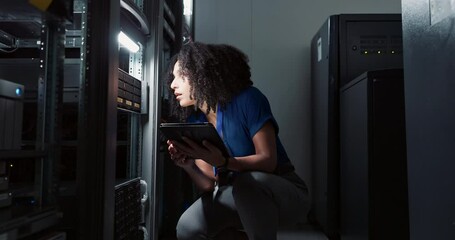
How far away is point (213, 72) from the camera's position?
1350 mm

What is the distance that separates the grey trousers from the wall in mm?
1345

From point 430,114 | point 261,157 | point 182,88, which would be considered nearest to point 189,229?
point 261,157

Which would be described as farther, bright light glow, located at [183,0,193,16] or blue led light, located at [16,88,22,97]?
bright light glow, located at [183,0,193,16]

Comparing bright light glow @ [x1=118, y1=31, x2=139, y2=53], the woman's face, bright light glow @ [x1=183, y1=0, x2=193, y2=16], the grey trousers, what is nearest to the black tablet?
the grey trousers

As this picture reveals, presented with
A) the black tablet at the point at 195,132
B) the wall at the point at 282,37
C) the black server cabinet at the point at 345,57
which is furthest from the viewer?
the wall at the point at 282,37

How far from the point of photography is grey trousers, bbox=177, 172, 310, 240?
1160 millimetres

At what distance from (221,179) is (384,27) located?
1278mm

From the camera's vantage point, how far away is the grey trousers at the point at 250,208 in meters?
1.16

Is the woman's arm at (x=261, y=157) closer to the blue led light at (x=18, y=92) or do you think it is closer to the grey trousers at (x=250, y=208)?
the grey trousers at (x=250, y=208)

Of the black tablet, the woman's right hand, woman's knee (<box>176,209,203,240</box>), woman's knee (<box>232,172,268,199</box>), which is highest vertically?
the black tablet

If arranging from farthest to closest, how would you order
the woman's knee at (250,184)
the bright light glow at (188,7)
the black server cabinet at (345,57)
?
the bright light glow at (188,7)
the black server cabinet at (345,57)
the woman's knee at (250,184)

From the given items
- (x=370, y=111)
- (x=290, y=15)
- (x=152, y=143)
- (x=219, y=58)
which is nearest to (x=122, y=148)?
(x=152, y=143)

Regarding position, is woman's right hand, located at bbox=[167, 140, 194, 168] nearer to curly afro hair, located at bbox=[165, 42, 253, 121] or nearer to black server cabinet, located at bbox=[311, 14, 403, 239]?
curly afro hair, located at bbox=[165, 42, 253, 121]

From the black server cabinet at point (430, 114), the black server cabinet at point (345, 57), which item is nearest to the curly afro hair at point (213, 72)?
the black server cabinet at point (430, 114)
